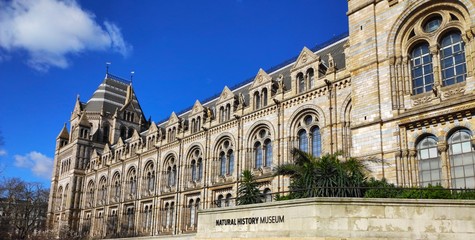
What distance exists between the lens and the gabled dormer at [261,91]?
37.8 metres

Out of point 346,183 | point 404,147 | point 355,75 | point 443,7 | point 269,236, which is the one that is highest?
point 443,7

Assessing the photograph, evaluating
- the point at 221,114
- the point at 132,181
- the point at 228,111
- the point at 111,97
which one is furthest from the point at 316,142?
the point at 111,97

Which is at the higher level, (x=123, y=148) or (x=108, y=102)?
(x=108, y=102)

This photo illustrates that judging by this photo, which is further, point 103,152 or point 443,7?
point 103,152

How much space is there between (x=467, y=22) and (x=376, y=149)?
713cm

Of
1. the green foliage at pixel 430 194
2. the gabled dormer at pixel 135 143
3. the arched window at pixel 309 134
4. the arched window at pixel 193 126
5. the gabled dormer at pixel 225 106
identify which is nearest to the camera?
the green foliage at pixel 430 194

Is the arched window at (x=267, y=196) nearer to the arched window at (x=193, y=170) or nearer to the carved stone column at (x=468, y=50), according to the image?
the carved stone column at (x=468, y=50)

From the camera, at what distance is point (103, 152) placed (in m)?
67.2

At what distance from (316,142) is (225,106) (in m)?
12.4

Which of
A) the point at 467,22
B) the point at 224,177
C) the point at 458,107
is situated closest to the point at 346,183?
the point at 458,107

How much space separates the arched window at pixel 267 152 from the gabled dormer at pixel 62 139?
174 ft

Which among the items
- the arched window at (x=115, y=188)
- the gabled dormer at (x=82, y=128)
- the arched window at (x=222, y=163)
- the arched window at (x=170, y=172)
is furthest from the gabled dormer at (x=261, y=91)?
the gabled dormer at (x=82, y=128)

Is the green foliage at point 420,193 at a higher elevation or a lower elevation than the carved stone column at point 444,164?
lower

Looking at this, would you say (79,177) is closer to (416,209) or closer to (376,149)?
(376,149)
